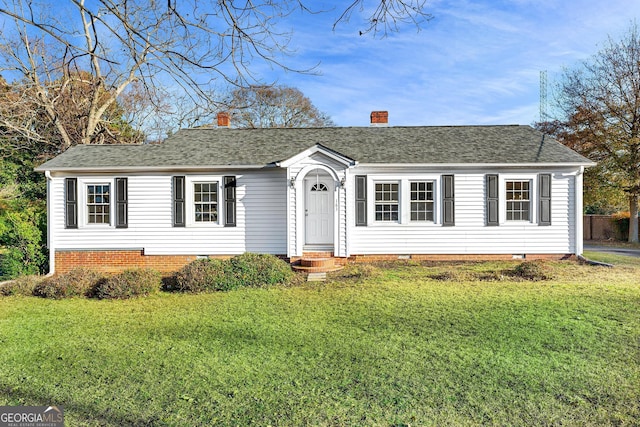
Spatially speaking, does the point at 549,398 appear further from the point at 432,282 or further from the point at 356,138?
the point at 356,138

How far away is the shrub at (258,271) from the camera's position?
9.69 meters

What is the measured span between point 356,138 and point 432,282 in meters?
7.13

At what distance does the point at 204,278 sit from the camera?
9.34 metres

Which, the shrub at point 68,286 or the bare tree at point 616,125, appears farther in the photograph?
the bare tree at point 616,125

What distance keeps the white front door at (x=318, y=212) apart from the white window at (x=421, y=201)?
2753 mm

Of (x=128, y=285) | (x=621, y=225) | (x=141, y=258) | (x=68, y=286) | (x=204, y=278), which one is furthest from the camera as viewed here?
(x=621, y=225)

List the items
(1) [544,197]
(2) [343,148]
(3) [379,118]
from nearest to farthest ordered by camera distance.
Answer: (1) [544,197] → (2) [343,148] → (3) [379,118]

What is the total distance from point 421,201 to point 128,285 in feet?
29.6

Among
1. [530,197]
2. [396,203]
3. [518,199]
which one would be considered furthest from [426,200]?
[530,197]

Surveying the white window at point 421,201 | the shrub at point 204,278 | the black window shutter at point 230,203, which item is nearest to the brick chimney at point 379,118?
the white window at point 421,201

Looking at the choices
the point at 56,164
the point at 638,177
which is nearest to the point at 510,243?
the point at 638,177

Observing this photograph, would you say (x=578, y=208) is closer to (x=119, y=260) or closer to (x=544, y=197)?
(x=544, y=197)

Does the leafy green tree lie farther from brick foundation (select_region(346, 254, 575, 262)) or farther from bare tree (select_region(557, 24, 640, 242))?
brick foundation (select_region(346, 254, 575, 262))

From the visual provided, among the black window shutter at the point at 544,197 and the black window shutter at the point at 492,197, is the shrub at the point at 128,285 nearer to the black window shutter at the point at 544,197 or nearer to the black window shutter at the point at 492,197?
the black window shutter at the point at 492,197
